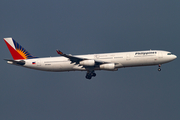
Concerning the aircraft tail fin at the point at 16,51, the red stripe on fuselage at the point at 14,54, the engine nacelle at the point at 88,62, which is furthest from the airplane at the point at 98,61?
the red stripe on fuselage at the point at 14,54

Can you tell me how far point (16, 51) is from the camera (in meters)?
61.7

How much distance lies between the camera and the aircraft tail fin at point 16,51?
61.3m

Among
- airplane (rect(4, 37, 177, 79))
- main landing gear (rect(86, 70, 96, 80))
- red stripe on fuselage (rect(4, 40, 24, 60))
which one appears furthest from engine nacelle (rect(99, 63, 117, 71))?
red stripe on fuselage (rect(4, 40, 24, 60))

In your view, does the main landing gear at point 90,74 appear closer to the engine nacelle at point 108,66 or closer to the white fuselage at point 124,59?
the white fuselage at point 124,59

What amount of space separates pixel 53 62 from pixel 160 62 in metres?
23.9

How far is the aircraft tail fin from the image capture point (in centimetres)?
6128

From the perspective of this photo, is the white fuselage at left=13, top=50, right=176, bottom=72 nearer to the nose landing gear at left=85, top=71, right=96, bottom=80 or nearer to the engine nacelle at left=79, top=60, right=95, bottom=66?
the engine nacelle at left=79, top=60, right=95, bottom=66

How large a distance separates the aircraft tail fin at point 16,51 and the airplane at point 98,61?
182 centimetres

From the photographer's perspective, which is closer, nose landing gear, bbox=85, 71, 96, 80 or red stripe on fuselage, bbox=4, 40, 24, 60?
nose landing gear, bbox=85, 71, 96, 80

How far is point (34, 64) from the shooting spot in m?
58.8

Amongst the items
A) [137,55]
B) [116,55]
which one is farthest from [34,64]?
[137,55]

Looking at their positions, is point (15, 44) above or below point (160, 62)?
above

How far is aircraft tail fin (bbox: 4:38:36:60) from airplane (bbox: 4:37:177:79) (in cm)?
182

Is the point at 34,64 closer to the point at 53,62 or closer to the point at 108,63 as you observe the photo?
the point at 53,62
